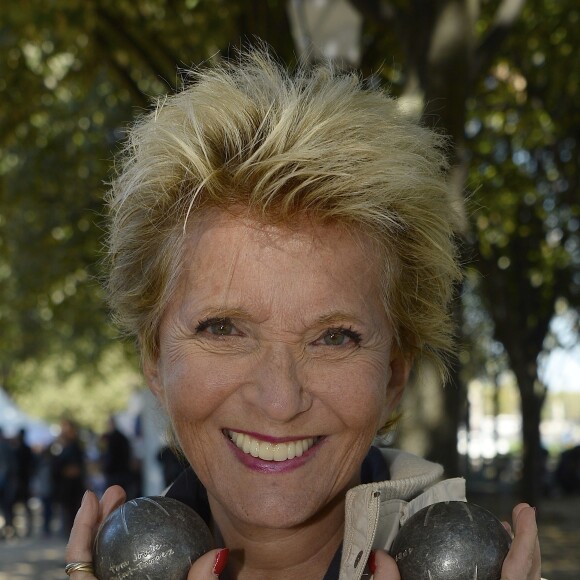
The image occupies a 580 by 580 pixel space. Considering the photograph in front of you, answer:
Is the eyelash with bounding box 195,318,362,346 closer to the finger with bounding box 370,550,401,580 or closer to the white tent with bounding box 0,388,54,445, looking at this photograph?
the finger with bounding box 370,550,401,580

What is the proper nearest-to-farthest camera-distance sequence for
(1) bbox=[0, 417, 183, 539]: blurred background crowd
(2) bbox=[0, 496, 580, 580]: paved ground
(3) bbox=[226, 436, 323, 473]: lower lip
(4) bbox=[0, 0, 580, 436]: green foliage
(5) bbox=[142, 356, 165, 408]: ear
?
(3) bbox=[226, 436, 323, 473]: lower lip
(5) bbox=[142, 356, 165, 408]: ear
(4) bbox=[0, 0, 580, 436]: green foliage
(2) bbox=[0, 496, 580, 580]: paved ground
(1) bbox=[0, 417, 183, 539]: blurred background crowd

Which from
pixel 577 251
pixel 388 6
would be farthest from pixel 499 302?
pixel 388 6

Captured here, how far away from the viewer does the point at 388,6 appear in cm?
707

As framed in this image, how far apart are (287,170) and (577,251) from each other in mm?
16613

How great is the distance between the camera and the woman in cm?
253

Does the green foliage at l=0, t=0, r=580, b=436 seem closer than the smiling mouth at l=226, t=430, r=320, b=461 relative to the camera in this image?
No

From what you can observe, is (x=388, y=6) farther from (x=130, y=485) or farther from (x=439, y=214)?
(x=130, y=485)

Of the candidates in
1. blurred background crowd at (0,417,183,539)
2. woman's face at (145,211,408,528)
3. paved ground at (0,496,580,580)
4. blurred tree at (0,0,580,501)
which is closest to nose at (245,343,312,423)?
woman's face at (145,211,408,528)

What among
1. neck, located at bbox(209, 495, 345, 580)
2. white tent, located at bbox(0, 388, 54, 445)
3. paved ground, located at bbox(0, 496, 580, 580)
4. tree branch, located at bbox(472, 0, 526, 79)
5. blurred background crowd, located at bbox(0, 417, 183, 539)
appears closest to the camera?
neck, located at bbox(209, 495, 345, 580)

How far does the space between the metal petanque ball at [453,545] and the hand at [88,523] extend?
2.47 ft

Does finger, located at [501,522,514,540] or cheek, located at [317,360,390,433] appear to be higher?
cheek, located at [317,360,390,433]

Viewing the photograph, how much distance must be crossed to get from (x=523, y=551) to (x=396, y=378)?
624mm

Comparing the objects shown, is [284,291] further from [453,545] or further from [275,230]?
[453,545]

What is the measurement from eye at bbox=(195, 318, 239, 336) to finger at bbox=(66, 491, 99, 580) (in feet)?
1.81
